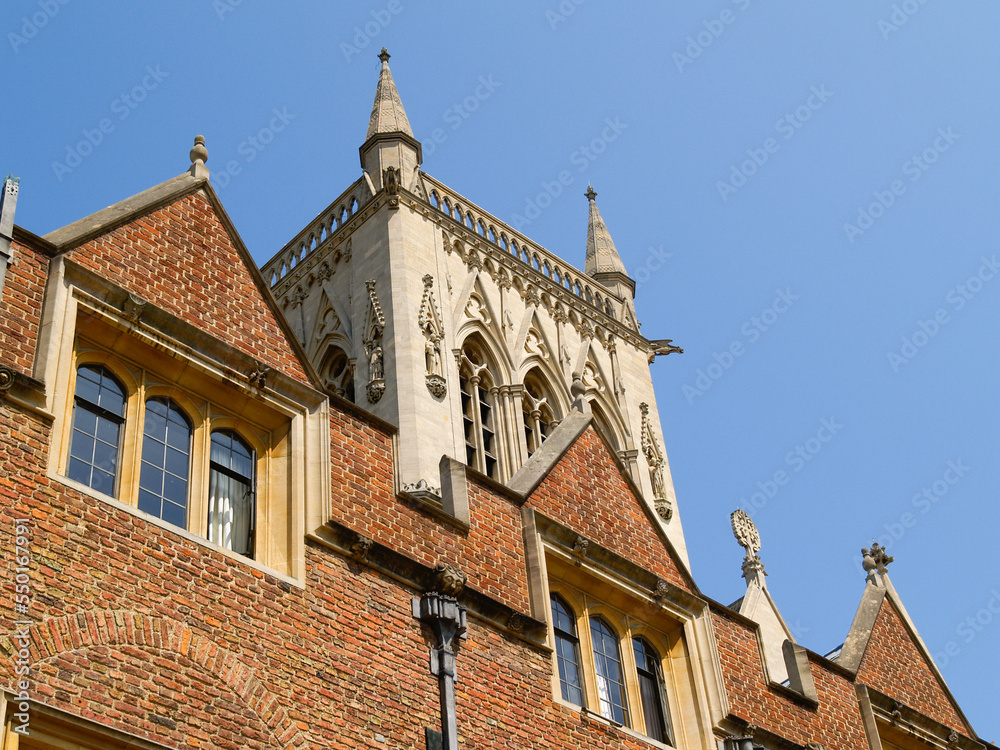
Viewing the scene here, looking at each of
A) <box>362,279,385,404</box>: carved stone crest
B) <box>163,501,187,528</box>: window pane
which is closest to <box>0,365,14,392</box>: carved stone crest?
<box>163,501,187,528</box>: window pane

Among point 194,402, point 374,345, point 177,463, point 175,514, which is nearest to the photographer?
point 175,514

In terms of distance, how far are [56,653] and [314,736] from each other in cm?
238

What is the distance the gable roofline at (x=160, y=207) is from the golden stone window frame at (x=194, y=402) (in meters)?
0.38

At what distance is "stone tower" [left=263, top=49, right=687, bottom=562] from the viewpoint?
1344 inches

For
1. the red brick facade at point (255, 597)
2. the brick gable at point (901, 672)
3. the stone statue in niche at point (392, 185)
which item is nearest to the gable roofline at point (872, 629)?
the brick gable at point (901, 672)

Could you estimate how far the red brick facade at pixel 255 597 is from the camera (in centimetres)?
1133

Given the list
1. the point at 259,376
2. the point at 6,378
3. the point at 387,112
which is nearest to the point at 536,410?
the point at 387,112

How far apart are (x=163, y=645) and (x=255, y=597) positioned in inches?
45.4

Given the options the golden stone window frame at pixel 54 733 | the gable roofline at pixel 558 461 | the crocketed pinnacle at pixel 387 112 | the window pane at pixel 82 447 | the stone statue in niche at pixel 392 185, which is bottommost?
the golden stone window frame at pixel 54 733

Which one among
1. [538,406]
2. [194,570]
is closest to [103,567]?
[194,570]

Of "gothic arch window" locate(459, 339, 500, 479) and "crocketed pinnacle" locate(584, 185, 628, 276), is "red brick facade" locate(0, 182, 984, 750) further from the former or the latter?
"crocketed pinnacle" locate(584, 185, 628, 276)

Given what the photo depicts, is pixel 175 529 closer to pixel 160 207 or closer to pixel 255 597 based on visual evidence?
pixel 255 597

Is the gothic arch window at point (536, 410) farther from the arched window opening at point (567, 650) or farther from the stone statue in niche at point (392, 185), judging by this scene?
the arched window opening at point (567, 650)

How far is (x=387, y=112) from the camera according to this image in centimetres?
4028
